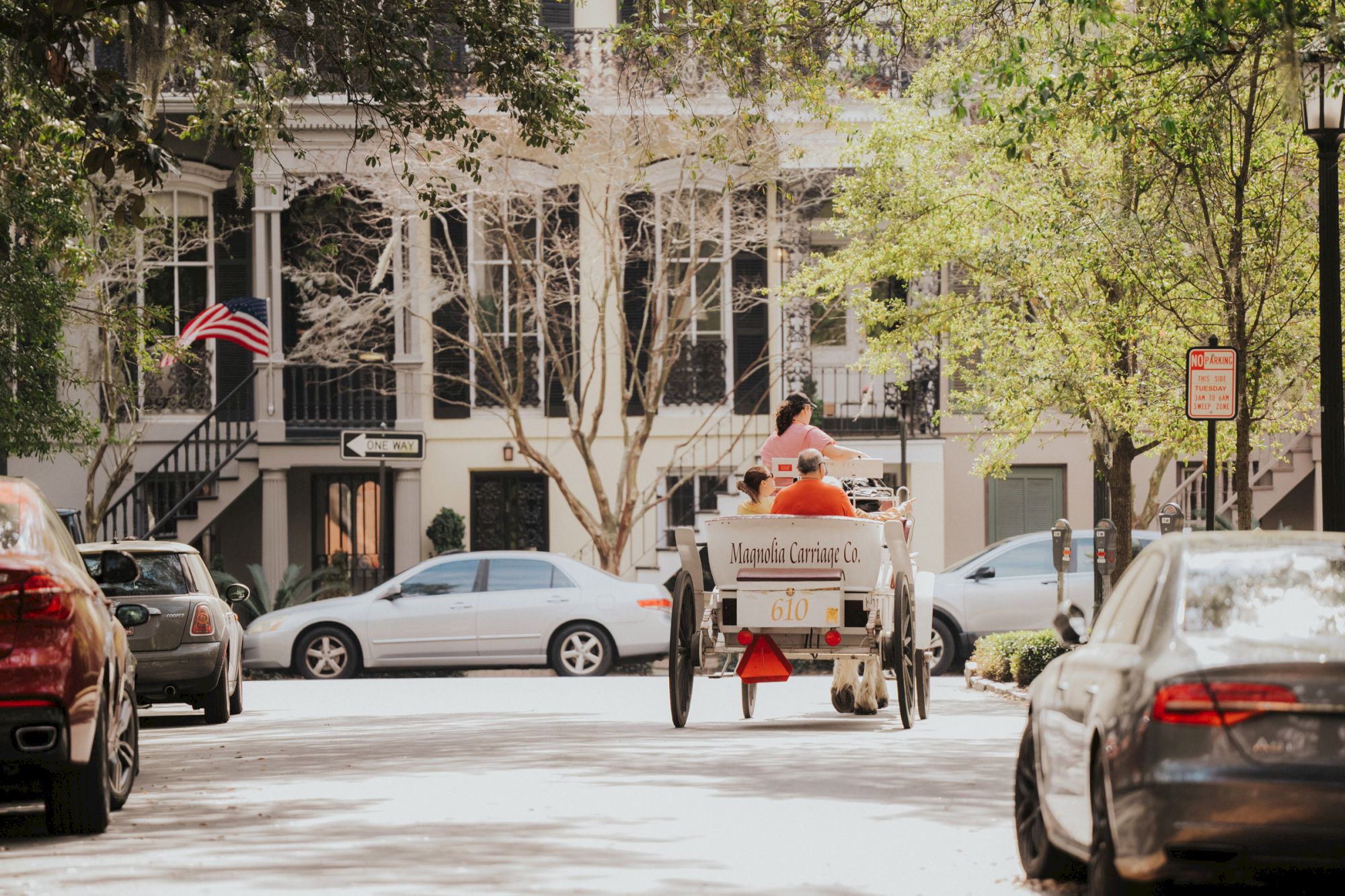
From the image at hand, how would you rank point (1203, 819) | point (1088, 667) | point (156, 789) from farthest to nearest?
point (156, 789), point (1088, 667), point (1203, 819)

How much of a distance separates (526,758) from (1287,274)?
837cm

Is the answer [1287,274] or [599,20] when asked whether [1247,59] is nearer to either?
[1287,274]

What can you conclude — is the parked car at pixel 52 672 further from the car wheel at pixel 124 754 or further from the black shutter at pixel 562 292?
the black shutter at pixel 562 292

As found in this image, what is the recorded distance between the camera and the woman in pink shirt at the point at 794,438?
14898 millimetres

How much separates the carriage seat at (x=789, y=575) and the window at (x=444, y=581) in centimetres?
967

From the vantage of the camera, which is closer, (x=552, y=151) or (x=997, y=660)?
(x=997, y=660)

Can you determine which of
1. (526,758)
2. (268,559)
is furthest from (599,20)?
(526,758)

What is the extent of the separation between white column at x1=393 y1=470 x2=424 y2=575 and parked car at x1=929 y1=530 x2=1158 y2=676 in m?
8.93

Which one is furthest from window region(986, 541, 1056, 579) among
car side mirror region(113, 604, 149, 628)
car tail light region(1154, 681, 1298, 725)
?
car tail light region(1154, 681, 1298, 725)

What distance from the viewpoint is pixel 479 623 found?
891 inches

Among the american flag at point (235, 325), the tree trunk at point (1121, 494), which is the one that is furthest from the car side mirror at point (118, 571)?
the american flag at point (235, 325)

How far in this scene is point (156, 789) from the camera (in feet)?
36.1

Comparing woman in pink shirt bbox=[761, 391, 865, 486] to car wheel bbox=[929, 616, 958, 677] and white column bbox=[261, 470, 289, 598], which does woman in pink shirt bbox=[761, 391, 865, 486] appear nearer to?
car wheel bbox=[929, 616, 958, 677]

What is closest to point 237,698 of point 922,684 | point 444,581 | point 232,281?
point 444,581
